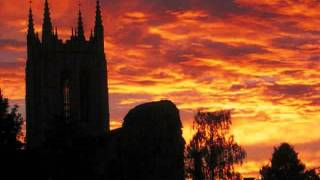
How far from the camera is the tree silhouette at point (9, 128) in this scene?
206ft

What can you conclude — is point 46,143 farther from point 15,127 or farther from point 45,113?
point 45,113

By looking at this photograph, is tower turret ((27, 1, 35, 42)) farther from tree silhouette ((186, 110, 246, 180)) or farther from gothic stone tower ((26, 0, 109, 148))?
tree silhouette ((186, 110, 246, 180))

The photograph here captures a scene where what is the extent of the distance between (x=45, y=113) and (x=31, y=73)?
17.4 ft

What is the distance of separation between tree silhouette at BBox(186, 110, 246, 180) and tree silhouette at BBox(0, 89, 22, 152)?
26.9 metres

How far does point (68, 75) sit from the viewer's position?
137875 mm

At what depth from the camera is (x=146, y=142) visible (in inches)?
2781

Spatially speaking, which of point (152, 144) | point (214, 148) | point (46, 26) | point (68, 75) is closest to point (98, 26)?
point (46, 26)

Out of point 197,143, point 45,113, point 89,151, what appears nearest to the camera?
point 89,151

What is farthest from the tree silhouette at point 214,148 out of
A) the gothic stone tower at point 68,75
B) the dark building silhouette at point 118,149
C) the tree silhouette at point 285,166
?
the gothic stone tower at point 68,75

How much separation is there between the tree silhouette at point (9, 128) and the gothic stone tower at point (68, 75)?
A: 214ft

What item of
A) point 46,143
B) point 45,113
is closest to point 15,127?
point 46,143

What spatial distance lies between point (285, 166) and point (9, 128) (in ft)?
125

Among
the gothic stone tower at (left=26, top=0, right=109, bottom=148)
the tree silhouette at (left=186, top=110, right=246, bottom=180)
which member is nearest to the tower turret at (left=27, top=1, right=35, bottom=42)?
the gothic stone tower at (left=26, top=0, right=109, bottom=148)

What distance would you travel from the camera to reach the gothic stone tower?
135125 mm
